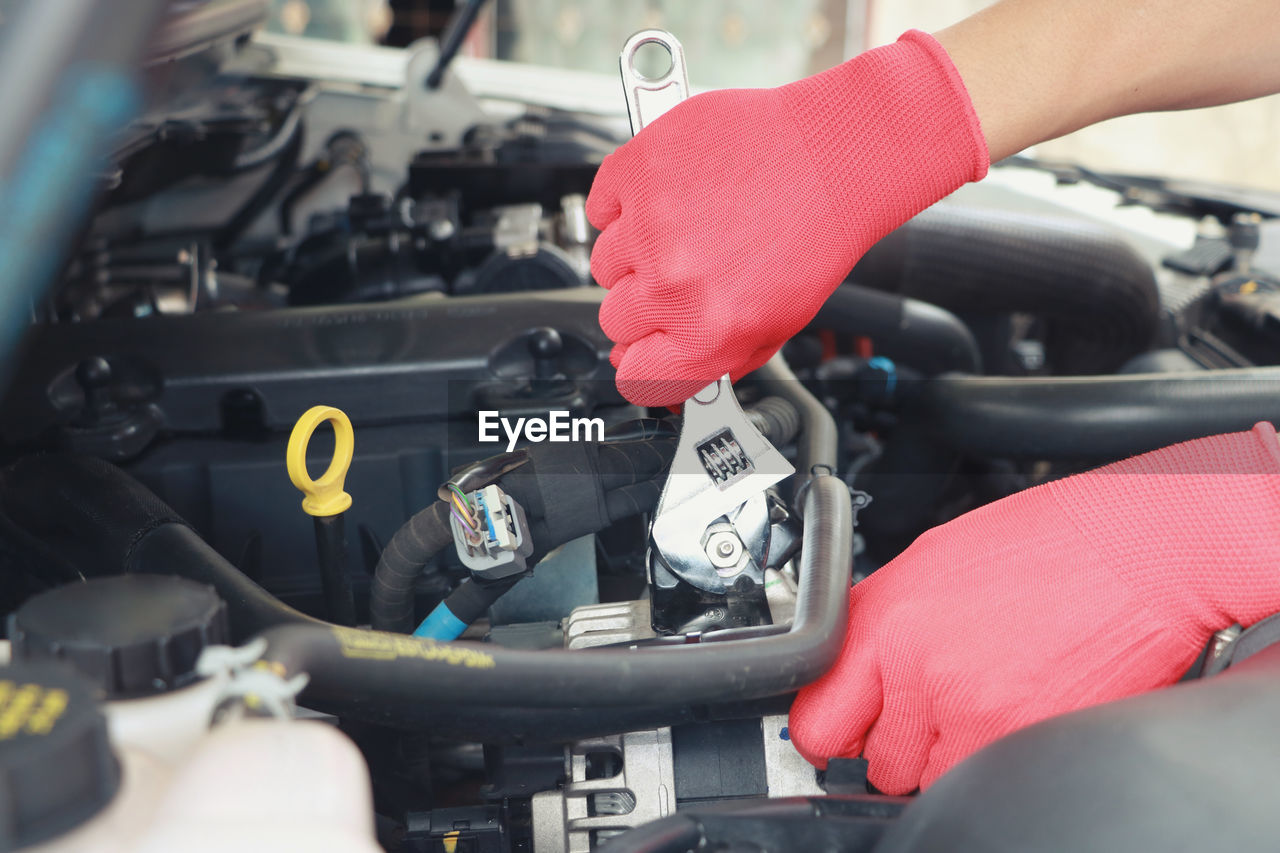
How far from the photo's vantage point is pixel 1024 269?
135 cm

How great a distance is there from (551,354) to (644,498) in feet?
0.62

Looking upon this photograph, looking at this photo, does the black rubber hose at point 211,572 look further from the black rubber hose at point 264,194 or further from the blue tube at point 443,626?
the black rubber hose at point 264,194

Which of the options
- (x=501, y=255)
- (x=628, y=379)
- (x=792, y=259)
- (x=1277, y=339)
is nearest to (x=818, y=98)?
(x=792, y=259)

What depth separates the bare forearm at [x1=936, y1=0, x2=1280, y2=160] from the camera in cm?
76

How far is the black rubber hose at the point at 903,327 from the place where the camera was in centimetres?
120

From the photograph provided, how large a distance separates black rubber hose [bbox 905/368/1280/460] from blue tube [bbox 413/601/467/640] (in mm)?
538

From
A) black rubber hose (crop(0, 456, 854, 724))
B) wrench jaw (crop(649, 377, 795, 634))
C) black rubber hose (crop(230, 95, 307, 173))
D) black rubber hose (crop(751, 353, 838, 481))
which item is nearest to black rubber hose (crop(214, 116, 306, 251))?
black rubber hose (crop(230, 95, 307, 173))

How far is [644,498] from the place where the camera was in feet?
2.38

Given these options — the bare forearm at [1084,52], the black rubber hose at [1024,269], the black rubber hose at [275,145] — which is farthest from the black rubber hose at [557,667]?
the black rubber hose at [275,145]

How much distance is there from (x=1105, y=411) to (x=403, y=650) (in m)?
0.68

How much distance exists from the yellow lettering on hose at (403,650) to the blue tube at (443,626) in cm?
A: 22

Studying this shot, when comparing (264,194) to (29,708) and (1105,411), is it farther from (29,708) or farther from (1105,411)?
(29,708)

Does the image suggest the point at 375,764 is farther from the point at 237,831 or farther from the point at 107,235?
the point at 107,235

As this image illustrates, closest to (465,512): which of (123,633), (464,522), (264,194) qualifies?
(464,522)
